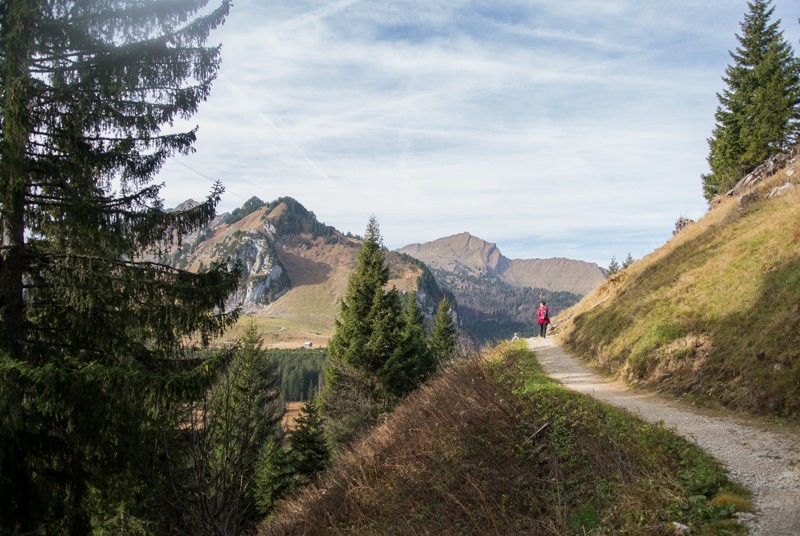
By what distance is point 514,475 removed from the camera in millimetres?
6570

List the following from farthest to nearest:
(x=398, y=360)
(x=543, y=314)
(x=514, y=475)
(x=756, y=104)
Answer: (x=756, y=104) < (x=543, y=314) < (x=398, y=360) < (x=514, y=475)

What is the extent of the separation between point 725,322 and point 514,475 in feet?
22.7

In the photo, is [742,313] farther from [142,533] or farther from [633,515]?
[142,533]

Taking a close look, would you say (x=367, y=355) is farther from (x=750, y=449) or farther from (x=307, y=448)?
(x=750, y=449)

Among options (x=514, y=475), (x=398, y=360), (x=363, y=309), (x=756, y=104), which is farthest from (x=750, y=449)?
(x=756, y=104)

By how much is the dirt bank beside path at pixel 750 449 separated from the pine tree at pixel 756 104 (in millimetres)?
28863

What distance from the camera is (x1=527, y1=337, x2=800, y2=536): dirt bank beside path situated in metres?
4.04

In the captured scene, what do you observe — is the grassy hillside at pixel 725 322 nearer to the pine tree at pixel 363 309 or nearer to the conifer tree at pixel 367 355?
the conifer tree at pixel 367 355

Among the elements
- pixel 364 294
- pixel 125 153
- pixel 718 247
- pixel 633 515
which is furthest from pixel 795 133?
pixel 125 153

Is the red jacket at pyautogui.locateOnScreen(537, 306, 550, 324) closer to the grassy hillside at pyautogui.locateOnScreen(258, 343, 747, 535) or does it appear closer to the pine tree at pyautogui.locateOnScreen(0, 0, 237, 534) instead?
the grassy hillside at pyautogui.locateOnScreen(258, 343, 747, 535)

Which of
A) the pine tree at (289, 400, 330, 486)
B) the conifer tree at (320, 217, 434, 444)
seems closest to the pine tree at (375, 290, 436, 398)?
the conifer tree at (320, 217, 434, 444)

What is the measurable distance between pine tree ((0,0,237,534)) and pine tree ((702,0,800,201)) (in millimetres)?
34978

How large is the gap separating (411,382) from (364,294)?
563 cm

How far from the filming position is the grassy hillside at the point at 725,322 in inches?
308
